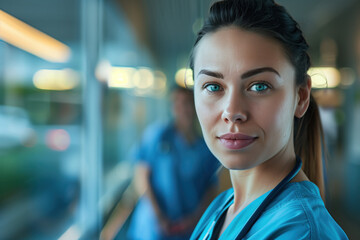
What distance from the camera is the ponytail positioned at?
43 centimetres

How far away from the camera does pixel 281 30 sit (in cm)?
38

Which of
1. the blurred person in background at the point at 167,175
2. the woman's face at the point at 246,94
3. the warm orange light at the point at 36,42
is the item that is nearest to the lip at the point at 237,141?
the woman's face at the point at 246,94

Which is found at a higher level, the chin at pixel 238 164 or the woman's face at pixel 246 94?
the woman's face at pixel 246 94

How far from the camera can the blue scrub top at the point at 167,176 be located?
128 centimetres

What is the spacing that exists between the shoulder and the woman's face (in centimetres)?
5

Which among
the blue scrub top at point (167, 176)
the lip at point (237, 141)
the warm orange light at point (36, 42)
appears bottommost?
the blue scrub top at point (167, 176)

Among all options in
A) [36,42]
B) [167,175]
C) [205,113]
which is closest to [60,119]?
[36,42]

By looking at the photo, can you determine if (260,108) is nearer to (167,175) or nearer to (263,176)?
(263,176)

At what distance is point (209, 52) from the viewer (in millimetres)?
382

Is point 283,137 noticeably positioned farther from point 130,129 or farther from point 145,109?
point 130,129

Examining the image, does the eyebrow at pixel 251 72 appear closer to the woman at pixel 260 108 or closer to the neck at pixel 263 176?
the woman at pixel 260 108

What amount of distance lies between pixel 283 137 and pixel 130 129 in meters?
4.74

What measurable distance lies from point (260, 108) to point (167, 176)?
118 centimetres

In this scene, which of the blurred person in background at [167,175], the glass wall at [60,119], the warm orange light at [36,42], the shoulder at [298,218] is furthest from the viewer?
the glass wall at [60,119]
